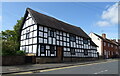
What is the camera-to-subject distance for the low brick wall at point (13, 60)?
14.2 meters

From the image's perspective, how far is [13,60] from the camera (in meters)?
15.1

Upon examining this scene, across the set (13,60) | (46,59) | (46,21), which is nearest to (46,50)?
(46,59)

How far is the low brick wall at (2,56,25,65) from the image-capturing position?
14.2 m

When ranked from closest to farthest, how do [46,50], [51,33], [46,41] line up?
[46,50], [46,41], [51,33]

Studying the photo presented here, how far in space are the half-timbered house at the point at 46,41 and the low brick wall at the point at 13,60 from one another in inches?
82.1

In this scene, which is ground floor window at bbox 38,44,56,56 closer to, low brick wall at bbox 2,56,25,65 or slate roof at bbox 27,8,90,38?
low brick wall at bbox 2,56,25,65

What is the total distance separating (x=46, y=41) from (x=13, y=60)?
621 centimetres

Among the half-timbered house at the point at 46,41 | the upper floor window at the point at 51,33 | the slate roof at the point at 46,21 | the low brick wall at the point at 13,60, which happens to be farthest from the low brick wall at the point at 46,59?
the slate roof at the point at 46,21

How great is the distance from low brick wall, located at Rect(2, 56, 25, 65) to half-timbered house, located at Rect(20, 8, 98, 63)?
6.85 feet

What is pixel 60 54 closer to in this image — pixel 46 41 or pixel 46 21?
pixel 46 41

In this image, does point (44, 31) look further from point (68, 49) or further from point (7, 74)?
point (7, 74)

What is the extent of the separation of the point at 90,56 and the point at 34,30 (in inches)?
667

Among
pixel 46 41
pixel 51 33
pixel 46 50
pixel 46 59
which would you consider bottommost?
pixel 46 59

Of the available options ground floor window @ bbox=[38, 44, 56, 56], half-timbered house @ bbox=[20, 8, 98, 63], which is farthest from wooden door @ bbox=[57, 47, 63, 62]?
ground floor window @ bbox=[38, 44, 56, 56]
